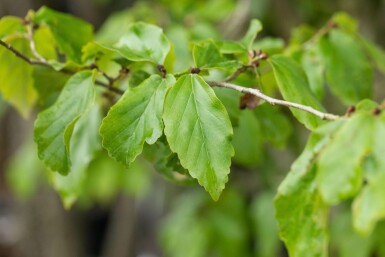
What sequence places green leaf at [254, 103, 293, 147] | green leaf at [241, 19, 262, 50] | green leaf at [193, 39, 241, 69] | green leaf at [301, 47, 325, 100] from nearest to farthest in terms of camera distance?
green leaf at [193, 39, 241, 69], green leaf at [241, 19, 262, 50], green leaf at [254, 103, 293, 147], green leaf at [301, 47, 325, 100]

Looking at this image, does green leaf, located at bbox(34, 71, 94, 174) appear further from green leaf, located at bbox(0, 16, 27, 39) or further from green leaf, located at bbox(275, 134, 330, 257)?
green leaf, located at bbox(275, 134, 330, 257)

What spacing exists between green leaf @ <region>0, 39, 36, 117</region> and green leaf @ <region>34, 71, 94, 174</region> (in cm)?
15

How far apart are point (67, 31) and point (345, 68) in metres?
0.52

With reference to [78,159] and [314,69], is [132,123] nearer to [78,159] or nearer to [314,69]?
[78,159]

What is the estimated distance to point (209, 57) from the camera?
80 centimetres

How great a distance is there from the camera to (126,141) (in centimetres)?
72

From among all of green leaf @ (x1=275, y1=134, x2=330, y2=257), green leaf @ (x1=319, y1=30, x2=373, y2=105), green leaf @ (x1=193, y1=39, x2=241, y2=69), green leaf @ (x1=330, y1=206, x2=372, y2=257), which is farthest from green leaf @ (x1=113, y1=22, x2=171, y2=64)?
green leaf @ (x1=330, y1=206, x2=372, y2=257)

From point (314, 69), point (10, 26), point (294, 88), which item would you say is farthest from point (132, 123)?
point (314, 69)

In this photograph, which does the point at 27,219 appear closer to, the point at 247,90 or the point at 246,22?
the point at 246,22

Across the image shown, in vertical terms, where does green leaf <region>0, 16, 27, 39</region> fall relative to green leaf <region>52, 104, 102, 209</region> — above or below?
above

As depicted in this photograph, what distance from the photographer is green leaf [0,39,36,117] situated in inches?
36.8

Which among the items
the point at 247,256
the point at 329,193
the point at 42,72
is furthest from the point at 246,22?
the point at 329,193

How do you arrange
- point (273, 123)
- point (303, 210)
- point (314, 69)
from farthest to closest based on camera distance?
point (314, 69) → point (273, 123) → point (303, 210)

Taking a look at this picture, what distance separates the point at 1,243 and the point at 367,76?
384 centimetres
